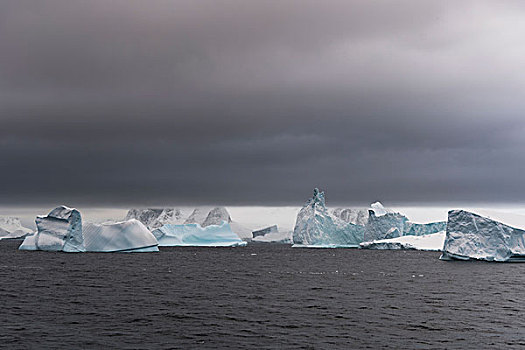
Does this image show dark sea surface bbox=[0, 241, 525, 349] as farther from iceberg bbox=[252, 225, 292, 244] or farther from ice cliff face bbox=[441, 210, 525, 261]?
iceberg bbox=[252, 225, 292, 244]

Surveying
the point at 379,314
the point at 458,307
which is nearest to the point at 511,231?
the point at 458,307

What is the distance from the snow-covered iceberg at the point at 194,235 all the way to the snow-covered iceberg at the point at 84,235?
29.5 metres

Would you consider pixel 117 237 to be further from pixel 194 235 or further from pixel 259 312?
pixel 259 312

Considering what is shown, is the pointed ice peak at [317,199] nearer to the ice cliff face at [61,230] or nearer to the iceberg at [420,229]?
the iceberg at [420,229]

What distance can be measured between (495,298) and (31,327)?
86.4 feet

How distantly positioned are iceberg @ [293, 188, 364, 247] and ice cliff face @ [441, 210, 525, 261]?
44241mm

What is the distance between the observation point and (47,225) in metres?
72.2

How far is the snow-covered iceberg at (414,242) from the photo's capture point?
98.5 m

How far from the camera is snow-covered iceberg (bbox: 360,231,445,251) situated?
98.5 m

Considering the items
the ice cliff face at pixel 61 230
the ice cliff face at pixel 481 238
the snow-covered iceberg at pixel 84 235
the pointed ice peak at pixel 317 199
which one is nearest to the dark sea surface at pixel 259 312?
the ice cliff face at pixel 481 238

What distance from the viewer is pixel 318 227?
11056cm

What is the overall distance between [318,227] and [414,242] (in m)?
19.1

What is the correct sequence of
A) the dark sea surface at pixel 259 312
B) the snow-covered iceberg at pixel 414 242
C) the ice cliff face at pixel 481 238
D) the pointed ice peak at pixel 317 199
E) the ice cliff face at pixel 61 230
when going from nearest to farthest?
the dark sea surface at pixel 259 312 < the ice cliff face at pixel 481 238 < the ice cliff face at pixel 61 230 < the snow-covered iceberg at pixel 414 242 < the pointed ice peak at pixel 317 199

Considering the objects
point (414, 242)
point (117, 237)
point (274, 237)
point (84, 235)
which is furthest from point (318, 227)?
point (274, 237)
